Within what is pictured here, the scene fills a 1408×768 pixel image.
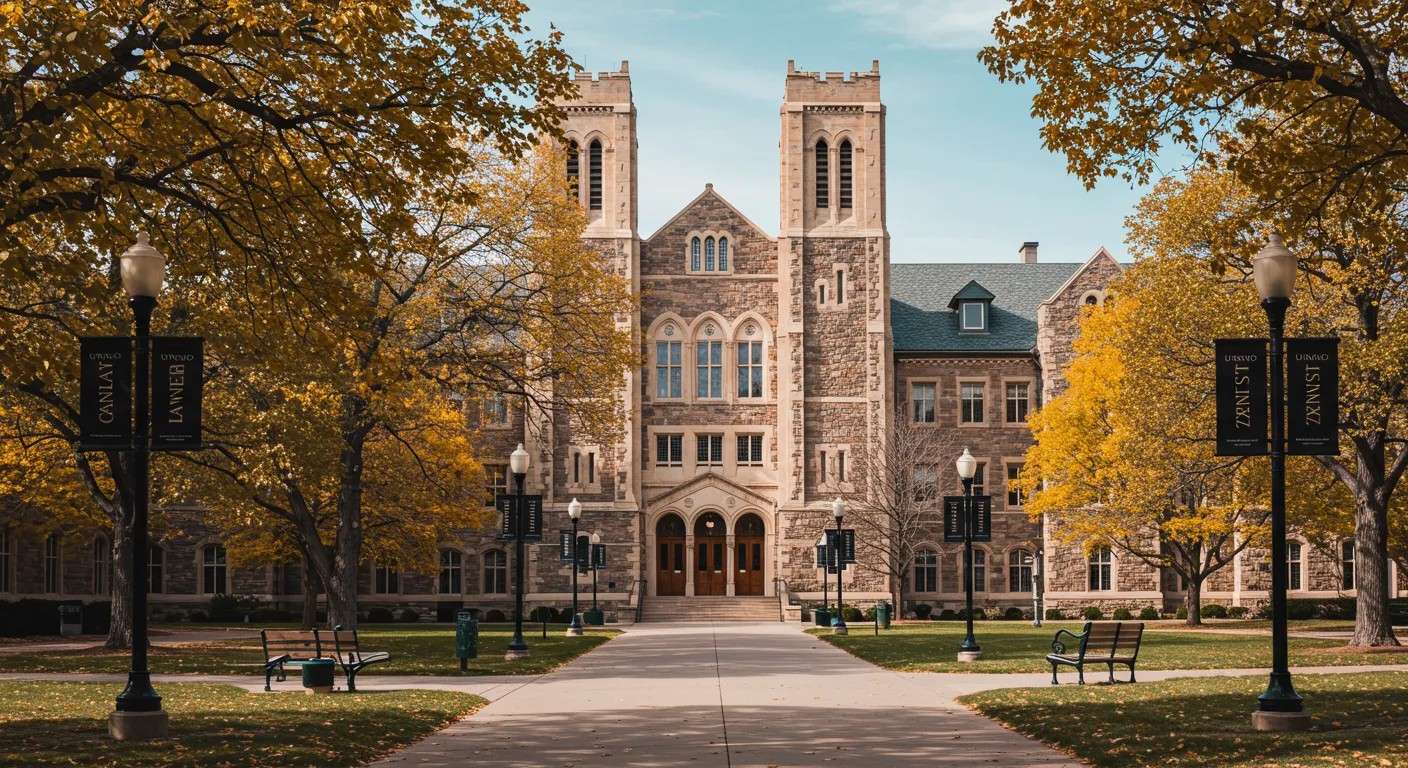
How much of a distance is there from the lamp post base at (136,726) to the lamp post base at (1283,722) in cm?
947

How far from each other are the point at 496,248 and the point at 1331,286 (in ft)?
50.7

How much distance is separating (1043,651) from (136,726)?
1797cm

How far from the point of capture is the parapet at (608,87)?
49844 mm

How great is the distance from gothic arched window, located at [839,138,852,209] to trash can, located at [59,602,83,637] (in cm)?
2776

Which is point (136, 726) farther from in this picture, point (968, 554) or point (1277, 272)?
point (968, 554)

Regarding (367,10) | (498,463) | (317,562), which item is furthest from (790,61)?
(367,10)

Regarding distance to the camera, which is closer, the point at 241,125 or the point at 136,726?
the point at 136,726

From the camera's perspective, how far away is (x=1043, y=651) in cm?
2611

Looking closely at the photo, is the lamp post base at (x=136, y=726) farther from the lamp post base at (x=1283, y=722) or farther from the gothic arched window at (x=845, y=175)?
the gothic arched window at (x=845, y=175)

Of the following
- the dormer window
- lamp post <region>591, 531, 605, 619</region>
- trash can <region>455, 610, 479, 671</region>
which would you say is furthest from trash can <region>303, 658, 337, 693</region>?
the dormer window

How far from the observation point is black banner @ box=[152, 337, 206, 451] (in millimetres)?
12648

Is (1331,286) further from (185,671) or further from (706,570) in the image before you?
(706,570)

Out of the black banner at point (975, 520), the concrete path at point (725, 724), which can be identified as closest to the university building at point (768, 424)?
the black banner at point (975, 520)

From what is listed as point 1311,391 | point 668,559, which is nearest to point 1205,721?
point 1311,391
